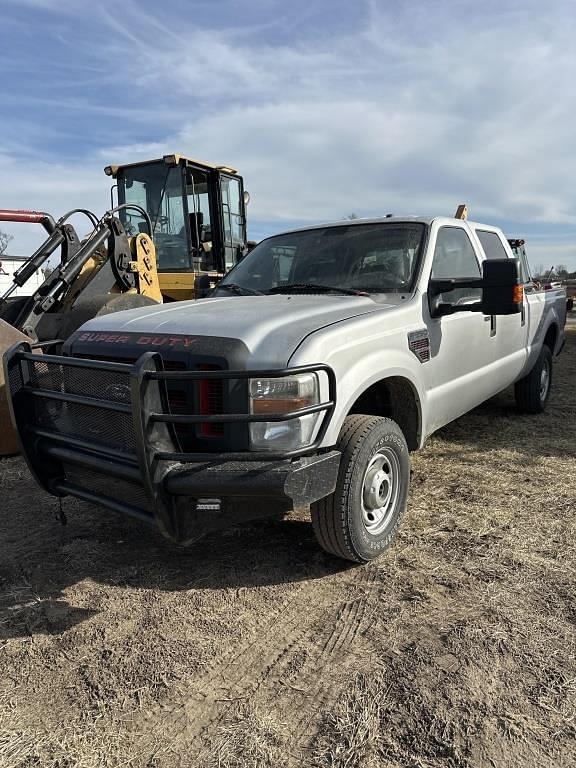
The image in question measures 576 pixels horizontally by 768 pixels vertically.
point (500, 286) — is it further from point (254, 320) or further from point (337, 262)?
point (254, 320)

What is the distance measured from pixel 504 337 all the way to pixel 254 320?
9.74 feet

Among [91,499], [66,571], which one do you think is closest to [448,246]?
[91,499]

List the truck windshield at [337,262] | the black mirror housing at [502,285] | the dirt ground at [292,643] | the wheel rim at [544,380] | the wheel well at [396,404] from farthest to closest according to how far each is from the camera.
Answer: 1. the wheel rim at [544,380]
2. the truck windshield at [337,262]
3. the wheel well at [396,404]
4. the black mirror housing at [502,285]
5. the dirt ground at [292,643]

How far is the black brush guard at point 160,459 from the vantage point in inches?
99.3

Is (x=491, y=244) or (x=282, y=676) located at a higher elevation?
(x=491, y=244)

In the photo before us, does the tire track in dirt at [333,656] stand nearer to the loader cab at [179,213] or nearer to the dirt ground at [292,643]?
the dirt ground at [292,643]

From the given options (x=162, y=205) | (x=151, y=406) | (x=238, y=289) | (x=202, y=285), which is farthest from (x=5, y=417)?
(x=162, y=205)

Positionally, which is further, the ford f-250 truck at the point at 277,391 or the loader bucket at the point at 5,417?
the loader bucket at the point at 5,417

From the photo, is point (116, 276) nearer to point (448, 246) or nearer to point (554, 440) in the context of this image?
point (448, 246)

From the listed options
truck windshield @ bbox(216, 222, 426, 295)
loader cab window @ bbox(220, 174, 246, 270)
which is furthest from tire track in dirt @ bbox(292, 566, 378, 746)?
loader cab window @ bbox(220, 174, 246, 270)

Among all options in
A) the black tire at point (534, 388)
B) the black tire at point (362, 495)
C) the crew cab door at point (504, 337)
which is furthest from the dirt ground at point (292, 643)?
the black tire at point (534, 388)

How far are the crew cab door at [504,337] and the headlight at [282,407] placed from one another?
271cm

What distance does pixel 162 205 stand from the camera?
9.48 m

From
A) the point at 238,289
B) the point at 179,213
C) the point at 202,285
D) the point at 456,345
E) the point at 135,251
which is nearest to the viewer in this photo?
the point at 456,345
